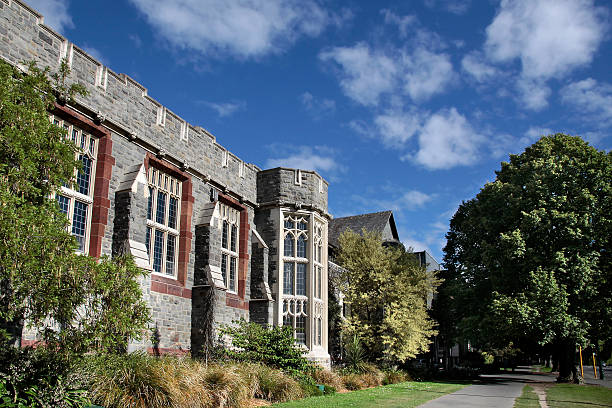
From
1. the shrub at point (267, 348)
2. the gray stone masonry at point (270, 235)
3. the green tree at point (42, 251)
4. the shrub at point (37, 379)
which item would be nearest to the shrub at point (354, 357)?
the gray stone masonry at point (270, 235)

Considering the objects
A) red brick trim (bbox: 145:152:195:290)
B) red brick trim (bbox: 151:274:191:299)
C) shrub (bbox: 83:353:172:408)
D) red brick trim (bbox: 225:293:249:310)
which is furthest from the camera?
red brick trim (bbox: 225:293:249:310)

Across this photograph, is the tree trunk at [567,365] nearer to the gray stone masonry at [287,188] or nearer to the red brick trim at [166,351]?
the gray stone masonry at [287,188]

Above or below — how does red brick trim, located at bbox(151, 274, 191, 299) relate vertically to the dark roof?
below

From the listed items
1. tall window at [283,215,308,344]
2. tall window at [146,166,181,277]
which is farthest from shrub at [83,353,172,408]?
tall window at [283,215,308,344]

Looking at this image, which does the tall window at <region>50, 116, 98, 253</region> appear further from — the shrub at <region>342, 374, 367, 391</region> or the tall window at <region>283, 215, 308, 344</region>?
the shrub at <region>342, 374, 367, 391</region>

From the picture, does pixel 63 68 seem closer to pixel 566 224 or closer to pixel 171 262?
pixel 171 262

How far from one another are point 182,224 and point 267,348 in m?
4.58

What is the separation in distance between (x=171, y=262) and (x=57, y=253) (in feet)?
24.9

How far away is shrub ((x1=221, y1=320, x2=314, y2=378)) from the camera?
1508 centimetres

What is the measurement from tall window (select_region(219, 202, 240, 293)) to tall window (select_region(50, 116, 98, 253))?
5624 mm

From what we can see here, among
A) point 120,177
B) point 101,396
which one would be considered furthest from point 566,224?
point 101,396

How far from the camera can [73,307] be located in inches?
323

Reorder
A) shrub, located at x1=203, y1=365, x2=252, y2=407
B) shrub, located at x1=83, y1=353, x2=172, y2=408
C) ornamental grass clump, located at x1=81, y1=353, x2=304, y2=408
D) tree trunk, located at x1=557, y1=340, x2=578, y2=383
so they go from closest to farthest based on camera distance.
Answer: shrub, located at x1=83, y1=353, x2=172, y2=408
ornamental grass clump, located at x1=81, y1=353, x2=304, y2=408
shrub, located at x1=203, y1=365, x2=252, y2=407
tree trunk, located at x1=557, y1=340, x2=578, y2=383

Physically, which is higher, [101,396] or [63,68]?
[63,68]
